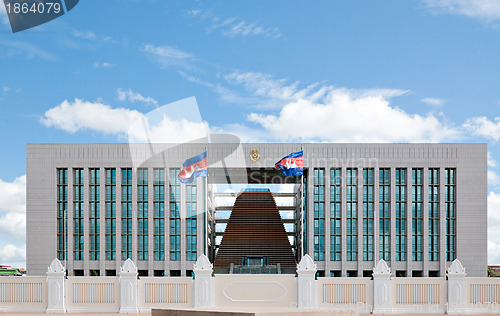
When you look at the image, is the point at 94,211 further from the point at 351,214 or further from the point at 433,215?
the point at 433,215

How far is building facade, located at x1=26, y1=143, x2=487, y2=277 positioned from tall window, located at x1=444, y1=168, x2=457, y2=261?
11 centimetres

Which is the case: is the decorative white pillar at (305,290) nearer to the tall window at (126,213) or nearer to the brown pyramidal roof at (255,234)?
the brown pyramidal roof at (255,234)

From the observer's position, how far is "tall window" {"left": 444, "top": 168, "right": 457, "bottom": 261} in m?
67.4

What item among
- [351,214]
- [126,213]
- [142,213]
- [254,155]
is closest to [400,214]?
[351,214]

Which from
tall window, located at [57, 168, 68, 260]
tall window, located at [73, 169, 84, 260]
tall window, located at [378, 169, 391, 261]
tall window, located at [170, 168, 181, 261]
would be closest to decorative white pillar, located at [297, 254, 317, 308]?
tall window, located at [378, 169, 391, 261]

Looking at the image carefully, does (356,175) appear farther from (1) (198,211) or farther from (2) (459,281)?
(2) (459,281)

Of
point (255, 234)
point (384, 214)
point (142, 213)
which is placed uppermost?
point (142, 213)

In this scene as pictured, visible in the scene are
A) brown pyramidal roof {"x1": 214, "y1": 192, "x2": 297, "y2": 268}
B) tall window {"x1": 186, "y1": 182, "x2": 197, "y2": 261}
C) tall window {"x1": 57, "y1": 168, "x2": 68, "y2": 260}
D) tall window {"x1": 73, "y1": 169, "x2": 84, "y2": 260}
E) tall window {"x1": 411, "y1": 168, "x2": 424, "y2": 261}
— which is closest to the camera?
tall window {"x1": 411, "y1": 168, "x2": 424, "y2": 261}

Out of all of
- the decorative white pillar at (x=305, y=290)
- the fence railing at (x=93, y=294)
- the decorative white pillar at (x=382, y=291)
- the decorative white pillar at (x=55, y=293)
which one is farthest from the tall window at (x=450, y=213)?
the decorative white pillar at (x=55, y=293)

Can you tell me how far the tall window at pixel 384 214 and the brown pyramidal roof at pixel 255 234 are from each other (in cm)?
1029

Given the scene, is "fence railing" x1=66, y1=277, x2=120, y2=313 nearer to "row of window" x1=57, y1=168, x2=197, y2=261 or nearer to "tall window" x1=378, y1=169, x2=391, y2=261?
"row of window" x1=57, y1=168, x2=197, y2=261

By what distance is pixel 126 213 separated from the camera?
6756 centimetres

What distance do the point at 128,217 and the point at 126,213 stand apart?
0.51 m
